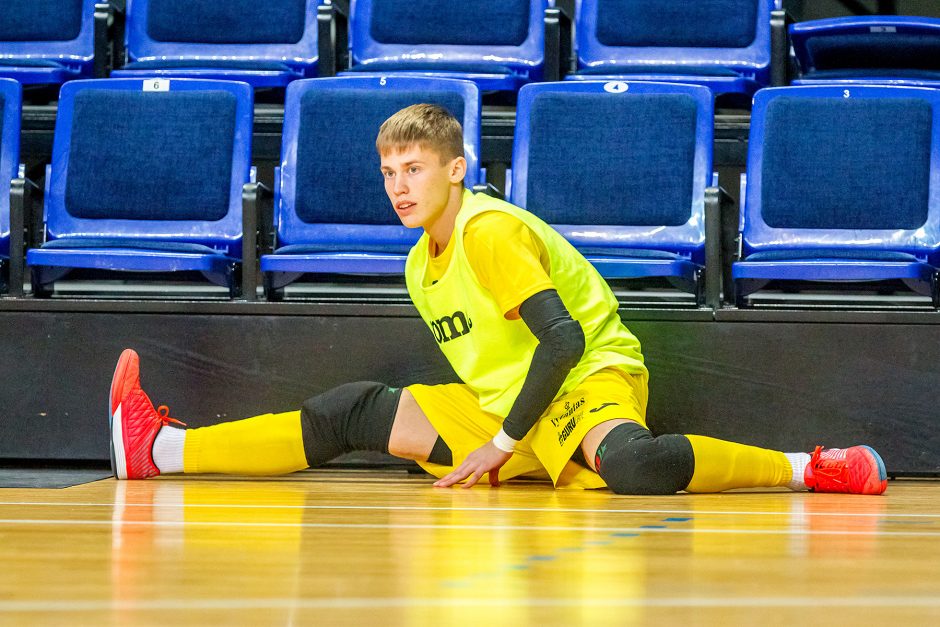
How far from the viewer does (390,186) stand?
1.50 m

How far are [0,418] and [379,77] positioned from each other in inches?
31.6

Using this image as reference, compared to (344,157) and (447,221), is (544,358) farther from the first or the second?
(344,157)

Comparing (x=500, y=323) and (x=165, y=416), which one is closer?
(x=500, y=323)

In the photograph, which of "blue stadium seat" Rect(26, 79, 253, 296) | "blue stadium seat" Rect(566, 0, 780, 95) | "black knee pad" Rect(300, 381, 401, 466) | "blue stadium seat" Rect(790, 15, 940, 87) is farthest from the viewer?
"blue stadium seat" Rect(566, 0, 780, 95)

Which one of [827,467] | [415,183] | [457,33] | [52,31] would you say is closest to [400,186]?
[415,183]

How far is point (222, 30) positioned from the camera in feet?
8.29

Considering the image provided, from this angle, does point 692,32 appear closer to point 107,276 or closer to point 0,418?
point 107,276

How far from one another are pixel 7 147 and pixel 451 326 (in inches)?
37.1

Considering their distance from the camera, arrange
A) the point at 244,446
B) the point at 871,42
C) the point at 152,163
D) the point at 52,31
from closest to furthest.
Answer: the point at 244,446, the point at 152,163, the point at 871,42, the point at 52,31

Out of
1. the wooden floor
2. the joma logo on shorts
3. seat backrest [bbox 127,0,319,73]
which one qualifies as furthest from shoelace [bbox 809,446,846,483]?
seat backrest [bbox 127,0,319,73]

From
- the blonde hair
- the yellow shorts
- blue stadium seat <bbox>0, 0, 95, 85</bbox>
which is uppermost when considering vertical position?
blue stadium seat <bbox>0, 0, 95, 85</bbox>

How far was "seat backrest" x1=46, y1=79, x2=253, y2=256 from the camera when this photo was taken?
198cm

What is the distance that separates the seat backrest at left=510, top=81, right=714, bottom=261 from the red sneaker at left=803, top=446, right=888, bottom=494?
50cm

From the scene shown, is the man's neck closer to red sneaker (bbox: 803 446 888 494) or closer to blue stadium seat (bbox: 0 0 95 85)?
red sneaker (bbox: 803 446 888 494)
